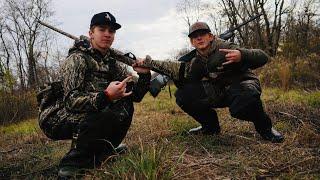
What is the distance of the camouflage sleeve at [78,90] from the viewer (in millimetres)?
3473

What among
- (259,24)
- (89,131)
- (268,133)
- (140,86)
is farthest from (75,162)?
(259,24)

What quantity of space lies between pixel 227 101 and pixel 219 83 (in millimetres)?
225

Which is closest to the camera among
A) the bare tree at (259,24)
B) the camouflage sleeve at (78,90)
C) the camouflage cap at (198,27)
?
the camouflage sleeve at (78,90)

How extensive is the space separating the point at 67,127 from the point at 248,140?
1942mm

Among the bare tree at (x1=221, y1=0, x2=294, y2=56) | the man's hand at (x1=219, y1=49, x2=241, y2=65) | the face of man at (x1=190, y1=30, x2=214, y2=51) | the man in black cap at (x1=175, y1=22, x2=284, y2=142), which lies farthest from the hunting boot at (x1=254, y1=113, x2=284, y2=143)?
the bare tree at (x1=221, y1=0, x2=294, y2=56)

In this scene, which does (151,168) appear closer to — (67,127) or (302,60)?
(67,127)

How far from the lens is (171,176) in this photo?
2.87 meters

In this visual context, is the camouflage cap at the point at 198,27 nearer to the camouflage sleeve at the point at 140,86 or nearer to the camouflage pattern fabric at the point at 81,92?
the camouflage sleeve at the point at 140,86

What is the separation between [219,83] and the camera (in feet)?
15.1

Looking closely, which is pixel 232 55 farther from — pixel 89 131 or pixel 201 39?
pixel 89 131

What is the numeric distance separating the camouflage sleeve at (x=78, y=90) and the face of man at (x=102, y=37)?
0.22 meters

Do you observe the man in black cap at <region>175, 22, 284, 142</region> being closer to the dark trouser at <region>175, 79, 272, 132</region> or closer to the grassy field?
the dark trouser at <region>175, 79, 272, 132</region>

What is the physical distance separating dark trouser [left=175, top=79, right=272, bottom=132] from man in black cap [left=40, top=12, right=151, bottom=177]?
0.85 meters

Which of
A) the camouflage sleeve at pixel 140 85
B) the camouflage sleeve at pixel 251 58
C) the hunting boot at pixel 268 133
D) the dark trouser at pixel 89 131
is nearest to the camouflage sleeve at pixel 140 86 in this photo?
the camouflage sleeve at pixel 140 85
